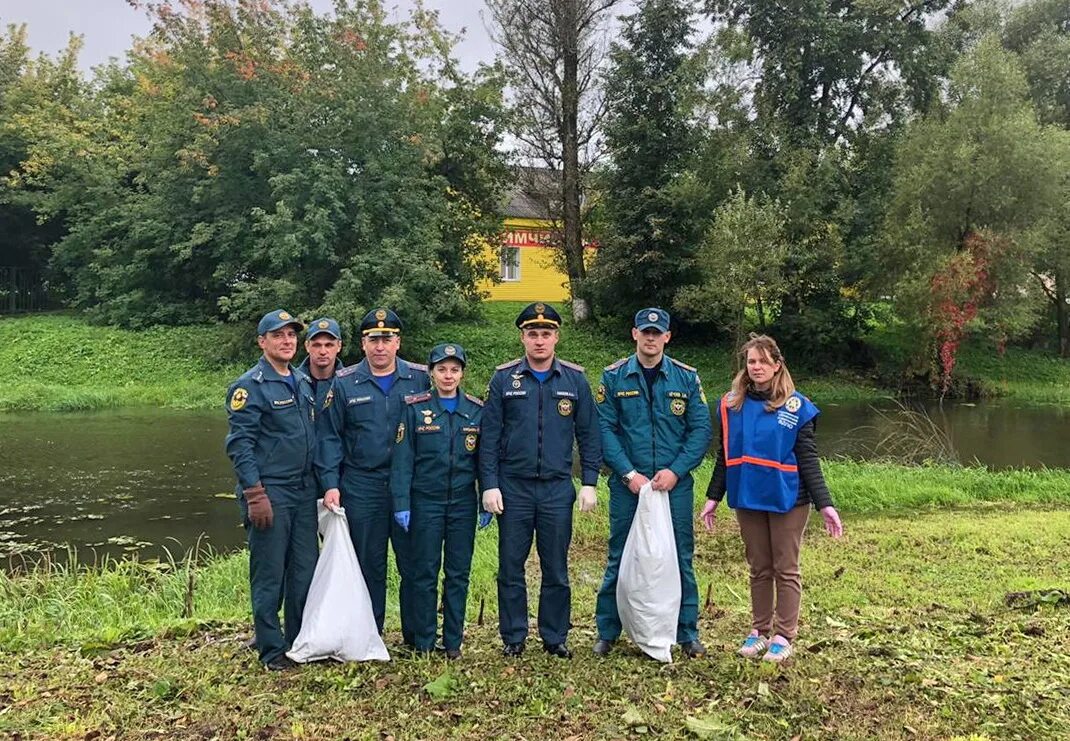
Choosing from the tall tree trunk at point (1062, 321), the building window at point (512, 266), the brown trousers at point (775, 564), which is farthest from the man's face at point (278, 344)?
the tall tree trunk at point (1062, 321)

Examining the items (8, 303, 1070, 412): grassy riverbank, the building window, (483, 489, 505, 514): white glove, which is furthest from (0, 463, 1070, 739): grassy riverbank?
the building window

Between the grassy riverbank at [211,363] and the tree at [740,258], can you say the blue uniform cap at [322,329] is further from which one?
the tree at [740,258]

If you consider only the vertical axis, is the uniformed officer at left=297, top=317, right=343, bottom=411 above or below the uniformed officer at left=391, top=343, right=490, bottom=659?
above

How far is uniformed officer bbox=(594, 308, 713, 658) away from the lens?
4566 mm

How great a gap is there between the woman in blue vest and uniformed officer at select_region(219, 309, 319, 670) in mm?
2361

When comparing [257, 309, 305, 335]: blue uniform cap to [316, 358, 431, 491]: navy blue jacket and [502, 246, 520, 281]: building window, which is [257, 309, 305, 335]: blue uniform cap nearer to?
[316, 358, 431, 491]: navy blue jacket

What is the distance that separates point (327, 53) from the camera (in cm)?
2222

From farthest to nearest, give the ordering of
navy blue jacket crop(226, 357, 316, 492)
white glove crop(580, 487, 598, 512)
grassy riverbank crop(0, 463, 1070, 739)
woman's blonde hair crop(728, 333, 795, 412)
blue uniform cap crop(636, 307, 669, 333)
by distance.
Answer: blue uniform cap crop(636, 307, 669, 333) < white glove crop(580, 487, 598, 512) < woman's blonde hair crop(728, 333, 795, 412) < navy blue jacket crop(226, 357, 316, 492) < grassy riverbank crop(0, 463, 1070, 739)

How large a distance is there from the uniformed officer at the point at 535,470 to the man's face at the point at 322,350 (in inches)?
45.7

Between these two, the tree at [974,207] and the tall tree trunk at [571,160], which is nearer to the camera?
the tree at [974,207]

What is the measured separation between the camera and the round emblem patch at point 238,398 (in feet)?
14.0

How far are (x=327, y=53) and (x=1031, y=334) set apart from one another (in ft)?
81.6

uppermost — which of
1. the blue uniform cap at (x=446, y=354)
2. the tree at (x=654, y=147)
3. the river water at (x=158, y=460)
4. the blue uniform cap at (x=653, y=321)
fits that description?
the tree at (x=654, y=147)

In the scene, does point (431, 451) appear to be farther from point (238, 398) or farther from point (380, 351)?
point (238, 398)
